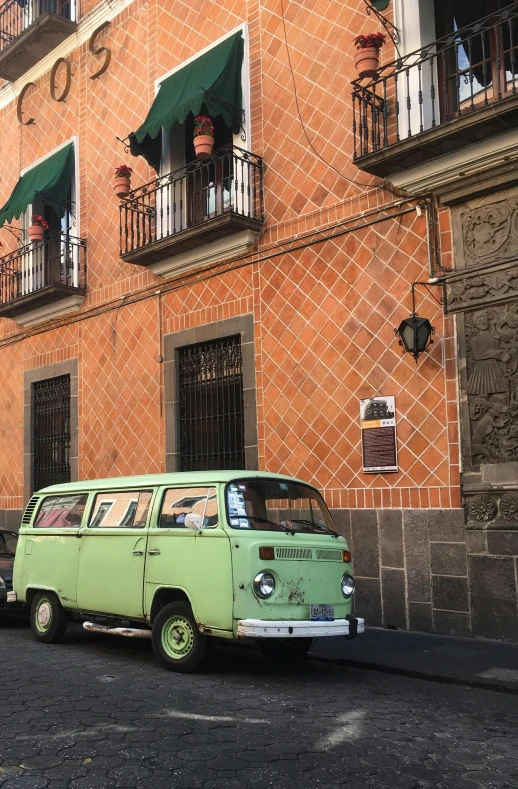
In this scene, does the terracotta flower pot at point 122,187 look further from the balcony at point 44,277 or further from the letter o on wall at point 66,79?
the letter o on wall at point 66,79

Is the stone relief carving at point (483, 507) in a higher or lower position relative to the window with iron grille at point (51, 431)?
lower

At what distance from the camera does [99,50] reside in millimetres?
16719

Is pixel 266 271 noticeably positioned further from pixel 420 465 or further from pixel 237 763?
pixel 237 763

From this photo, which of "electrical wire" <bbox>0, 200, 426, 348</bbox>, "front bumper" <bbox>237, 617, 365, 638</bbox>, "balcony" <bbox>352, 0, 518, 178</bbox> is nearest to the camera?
"front bumper" <bbox>237, 617, 365, 638</bbox>

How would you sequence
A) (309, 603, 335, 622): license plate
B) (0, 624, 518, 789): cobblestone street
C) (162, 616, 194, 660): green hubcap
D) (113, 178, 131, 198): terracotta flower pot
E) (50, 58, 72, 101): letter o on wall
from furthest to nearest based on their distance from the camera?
(50, 58, 72, 101): letter o on wall < (113, 178, 131, 198): terracotta flower pot < (162, 616, 194, 660): green hubcap < (309, 603, 335, 622): license plate < (0, 624, 518, 789): cobblestone street

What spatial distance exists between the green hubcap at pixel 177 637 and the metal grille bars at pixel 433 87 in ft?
20.8

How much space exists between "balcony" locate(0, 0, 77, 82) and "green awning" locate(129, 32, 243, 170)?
436cm

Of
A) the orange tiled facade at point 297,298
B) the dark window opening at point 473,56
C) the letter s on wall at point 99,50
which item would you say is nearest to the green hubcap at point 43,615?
the orange tiled facade at point 297,298

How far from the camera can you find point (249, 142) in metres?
13.2

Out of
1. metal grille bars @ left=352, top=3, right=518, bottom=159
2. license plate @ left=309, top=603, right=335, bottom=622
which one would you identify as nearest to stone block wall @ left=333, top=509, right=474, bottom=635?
license plate @ left=309, top=603, right=335, bottom=622

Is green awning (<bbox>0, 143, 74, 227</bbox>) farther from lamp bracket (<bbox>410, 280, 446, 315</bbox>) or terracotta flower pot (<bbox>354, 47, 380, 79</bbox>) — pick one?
lamp bracket (<bbox>410, 280, 446, 315</bbox>)

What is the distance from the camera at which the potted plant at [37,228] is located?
17.2m

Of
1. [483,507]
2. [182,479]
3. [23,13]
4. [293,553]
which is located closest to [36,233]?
[23,13]

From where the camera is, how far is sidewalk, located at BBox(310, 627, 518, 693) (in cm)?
779
